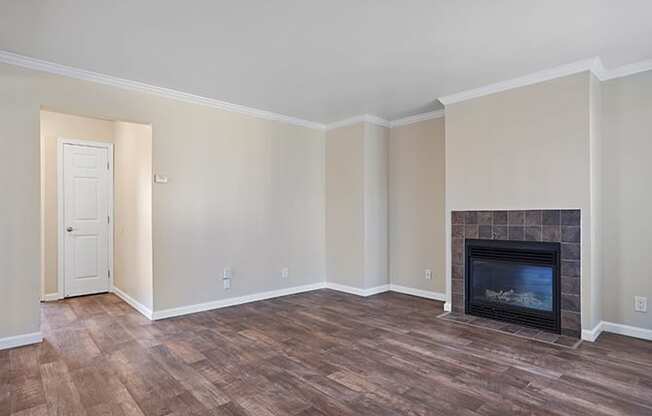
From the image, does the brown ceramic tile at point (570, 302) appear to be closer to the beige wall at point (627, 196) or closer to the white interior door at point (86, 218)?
the beige wall at point (627, 196)

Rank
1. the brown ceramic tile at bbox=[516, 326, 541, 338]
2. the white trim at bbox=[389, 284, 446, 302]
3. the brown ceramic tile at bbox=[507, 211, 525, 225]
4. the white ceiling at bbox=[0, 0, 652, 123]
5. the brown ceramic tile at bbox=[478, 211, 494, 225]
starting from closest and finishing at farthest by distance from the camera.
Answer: the white ceiling at bbox=[0, 0, 652, 123], the brown ceramic tile at bbox=[516, 326, 541, 338], the brown ceramic tile at bbox=[507, 211, 525, 225], the brown ceramic tile at bbox=[478, 211, 494, 225], the white trim at bbox=[389, 284, 446, 302]

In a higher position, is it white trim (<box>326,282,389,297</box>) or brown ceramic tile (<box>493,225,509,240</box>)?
brown ceramic tile (<box>493,225,509,240</box>)

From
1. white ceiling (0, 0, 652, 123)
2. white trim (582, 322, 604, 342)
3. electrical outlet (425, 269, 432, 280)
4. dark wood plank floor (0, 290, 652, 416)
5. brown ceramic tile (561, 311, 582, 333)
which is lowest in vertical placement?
dark wood plank floor (0, 290, 652, 416)

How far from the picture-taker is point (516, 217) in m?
3.77

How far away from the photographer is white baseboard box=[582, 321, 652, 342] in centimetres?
334

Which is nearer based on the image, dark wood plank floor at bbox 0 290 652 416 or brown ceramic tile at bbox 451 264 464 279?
dark wood plank floor at bbox 0 290 652 416

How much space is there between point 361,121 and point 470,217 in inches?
81.0

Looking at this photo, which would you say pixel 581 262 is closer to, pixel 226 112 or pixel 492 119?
pixel 492 119

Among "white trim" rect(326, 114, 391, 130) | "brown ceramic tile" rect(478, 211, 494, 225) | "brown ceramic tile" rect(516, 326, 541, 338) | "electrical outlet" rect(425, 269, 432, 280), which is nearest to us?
"brown ceramic tile" rect(516, 326, 541, 338)

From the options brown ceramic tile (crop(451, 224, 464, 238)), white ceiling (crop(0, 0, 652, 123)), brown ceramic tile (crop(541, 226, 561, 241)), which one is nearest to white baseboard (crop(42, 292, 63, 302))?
white ceiling (crop(0, 0, 652, 123))

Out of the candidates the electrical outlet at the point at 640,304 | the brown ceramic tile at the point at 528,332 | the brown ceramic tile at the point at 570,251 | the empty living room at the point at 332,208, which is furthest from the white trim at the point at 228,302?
the electrical outlet at the point at 640,304

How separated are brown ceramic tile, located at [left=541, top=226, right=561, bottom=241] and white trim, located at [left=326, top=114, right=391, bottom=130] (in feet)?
8.68

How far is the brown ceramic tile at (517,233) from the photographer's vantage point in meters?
3.73

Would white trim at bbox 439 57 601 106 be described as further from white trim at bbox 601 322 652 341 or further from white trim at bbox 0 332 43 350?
white trim at bbox 0 332 43 350
